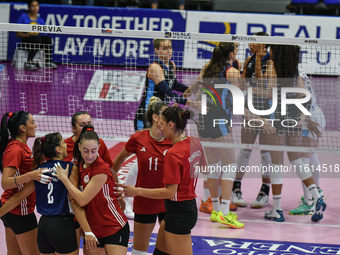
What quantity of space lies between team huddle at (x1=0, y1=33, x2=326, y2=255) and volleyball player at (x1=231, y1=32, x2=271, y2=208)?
0.09 feet

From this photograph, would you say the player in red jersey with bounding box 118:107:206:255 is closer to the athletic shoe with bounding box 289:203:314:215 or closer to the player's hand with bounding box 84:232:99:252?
the player's hand with bounding box 84:232:99:252

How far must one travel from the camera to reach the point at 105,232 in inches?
149

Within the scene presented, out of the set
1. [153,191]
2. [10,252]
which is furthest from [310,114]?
[10,252]

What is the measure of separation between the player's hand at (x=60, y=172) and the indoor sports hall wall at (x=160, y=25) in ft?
29.1

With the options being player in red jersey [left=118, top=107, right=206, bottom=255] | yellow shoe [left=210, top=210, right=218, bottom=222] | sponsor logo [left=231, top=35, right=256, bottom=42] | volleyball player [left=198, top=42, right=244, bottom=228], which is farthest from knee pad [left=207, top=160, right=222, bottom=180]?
player in red jersey [left=118, top=107, right=206, bottom=255]

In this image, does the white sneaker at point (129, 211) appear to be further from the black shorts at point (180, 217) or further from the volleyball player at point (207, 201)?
the black shorts at point (180, 217)

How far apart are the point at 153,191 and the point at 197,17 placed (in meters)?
10.2

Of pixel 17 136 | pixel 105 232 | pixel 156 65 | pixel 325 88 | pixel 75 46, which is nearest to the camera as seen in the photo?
pixel 105 232

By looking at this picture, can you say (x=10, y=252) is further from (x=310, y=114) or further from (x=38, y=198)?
(x=310, y=114)

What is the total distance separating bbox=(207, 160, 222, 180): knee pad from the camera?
20.0 ft

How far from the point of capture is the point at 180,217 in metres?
3.90

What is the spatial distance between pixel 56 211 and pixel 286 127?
3.50 meters

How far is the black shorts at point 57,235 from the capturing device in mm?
3636

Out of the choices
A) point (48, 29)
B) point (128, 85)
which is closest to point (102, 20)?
point (128, 85)
